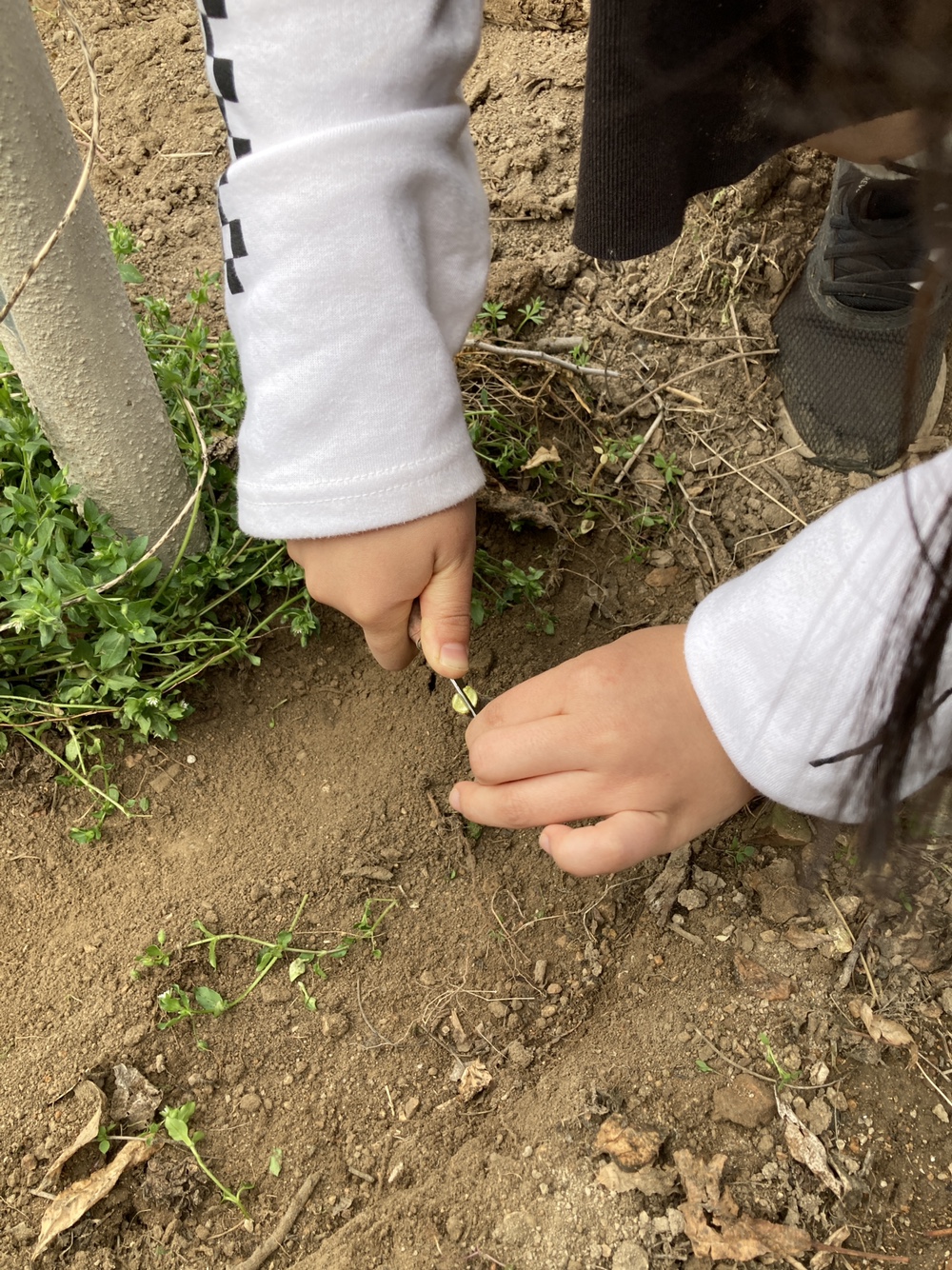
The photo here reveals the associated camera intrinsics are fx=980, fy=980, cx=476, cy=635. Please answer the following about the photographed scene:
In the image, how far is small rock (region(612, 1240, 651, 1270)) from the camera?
1.15 metres

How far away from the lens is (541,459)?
169cm

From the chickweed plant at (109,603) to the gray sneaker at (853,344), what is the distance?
1021 mm

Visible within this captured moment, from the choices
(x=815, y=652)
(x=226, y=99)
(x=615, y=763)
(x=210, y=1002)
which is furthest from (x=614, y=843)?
(x=226, y=99)

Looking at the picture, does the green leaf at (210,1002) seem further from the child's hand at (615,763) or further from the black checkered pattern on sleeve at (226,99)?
the black checkered pattern on sleeve at (226,99)

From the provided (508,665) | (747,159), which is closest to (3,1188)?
(508,665)

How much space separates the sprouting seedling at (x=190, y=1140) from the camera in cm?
123

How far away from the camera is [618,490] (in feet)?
5.82

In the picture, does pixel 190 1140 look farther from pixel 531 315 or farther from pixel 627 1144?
pixel 531 315

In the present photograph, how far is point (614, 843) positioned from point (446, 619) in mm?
333

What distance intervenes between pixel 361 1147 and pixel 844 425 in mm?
1446

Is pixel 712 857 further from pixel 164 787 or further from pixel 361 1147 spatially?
pixel 164 787

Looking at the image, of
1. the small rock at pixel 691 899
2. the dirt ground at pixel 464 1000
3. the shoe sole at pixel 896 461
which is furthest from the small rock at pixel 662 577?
the small rock at pixel 691 899

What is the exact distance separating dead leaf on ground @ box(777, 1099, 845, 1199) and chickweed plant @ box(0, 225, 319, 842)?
938 millimetres

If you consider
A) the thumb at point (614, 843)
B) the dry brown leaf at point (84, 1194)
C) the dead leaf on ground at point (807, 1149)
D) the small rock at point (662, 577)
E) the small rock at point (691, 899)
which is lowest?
the dead leaf on ground at point (807, 1149)
